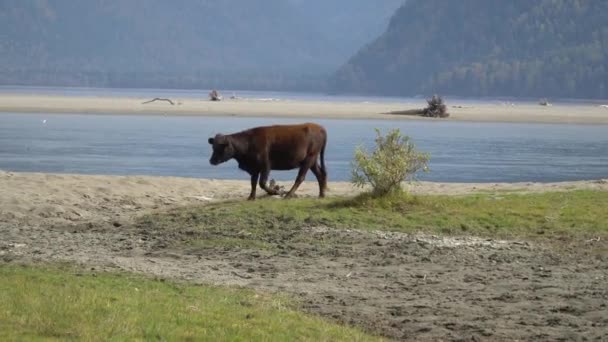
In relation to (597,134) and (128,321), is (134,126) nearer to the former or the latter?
(597,134)

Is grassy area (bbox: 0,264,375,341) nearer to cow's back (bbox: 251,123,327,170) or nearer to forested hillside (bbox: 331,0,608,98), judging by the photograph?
cow's back (bbox: 251,123,327,170)

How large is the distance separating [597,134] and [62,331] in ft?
138

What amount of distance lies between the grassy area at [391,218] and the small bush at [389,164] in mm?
280

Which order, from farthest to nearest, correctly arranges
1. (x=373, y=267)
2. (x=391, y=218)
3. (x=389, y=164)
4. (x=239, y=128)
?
1. (x=239, y=128)
2. (x=389, y=164)
3. (x=391, y=218)
4. (x=373, y=267)

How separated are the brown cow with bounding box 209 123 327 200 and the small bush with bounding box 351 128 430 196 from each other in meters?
1.43

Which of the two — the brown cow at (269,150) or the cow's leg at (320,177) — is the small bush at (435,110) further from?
the brown cow at (269,150)

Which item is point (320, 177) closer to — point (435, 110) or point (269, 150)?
point (269, 150)

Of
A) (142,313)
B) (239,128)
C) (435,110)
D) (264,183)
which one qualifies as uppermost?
(264,183)

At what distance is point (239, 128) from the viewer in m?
43.3

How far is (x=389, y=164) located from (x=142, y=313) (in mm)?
7602

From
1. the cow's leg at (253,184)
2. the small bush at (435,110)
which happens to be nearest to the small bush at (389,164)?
the cow's leg at (253,184)

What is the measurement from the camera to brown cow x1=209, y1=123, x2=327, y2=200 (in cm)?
1869

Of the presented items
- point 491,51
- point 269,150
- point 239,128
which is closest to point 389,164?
point 269,150

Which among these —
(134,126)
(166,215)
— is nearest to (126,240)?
(166,215)
